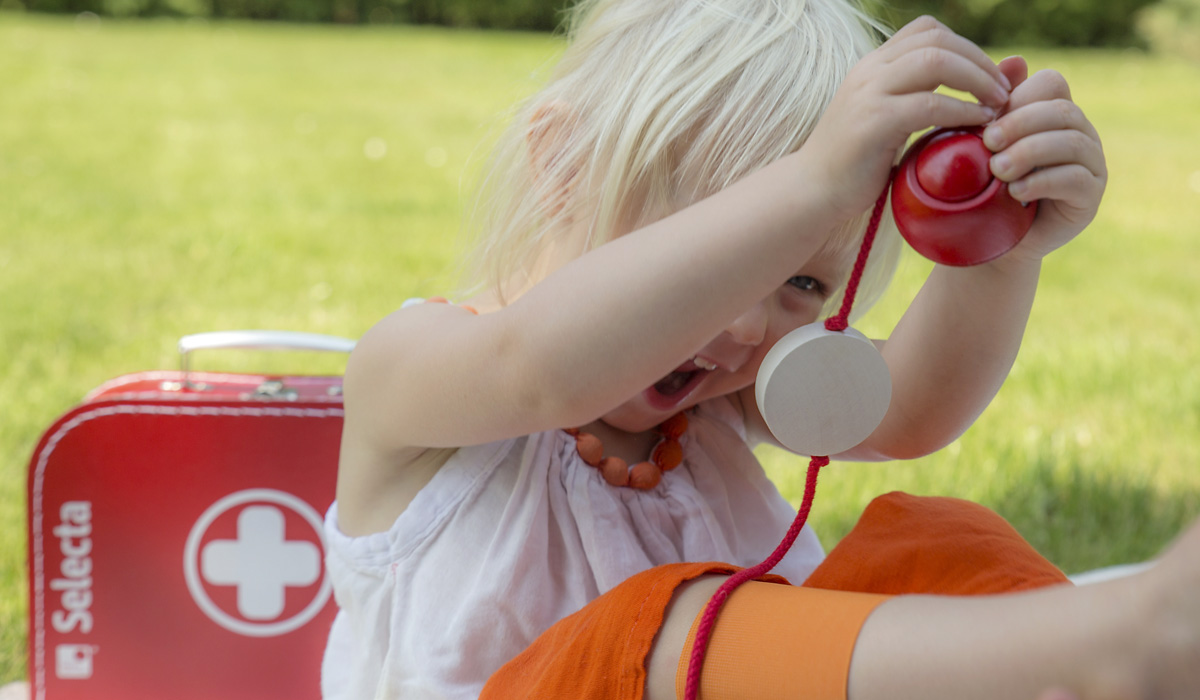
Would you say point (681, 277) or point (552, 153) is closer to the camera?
point (681, 277)

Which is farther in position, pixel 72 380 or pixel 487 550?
pixel 72 380

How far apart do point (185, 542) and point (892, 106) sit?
3.25 feet

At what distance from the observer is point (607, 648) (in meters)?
0.79

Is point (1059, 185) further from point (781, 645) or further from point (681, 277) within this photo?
point (781, 645)

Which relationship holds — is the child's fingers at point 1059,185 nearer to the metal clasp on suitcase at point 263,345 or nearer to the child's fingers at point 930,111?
the child's fingers at point 930,111

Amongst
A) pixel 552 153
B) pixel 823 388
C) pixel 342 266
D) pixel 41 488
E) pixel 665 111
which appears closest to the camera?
pixel 823 388

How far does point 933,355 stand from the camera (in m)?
1.05

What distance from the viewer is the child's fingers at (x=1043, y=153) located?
2.27ft

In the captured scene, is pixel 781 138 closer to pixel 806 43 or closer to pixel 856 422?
pixel 806 43

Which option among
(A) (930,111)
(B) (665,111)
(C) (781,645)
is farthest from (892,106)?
(C) (781,645)

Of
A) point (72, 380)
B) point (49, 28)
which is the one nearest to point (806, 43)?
point (72, 380)

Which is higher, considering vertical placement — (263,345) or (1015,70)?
(1015,70)

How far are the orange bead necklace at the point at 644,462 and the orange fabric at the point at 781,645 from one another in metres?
0.29

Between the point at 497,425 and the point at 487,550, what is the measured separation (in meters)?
0.18
